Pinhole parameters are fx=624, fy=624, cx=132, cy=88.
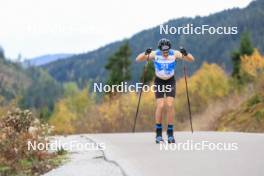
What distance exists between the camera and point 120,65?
77.0m

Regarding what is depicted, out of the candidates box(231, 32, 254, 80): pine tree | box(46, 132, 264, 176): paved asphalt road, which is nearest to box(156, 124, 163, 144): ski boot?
box(46, 132, 264, 176): paved asphalt road

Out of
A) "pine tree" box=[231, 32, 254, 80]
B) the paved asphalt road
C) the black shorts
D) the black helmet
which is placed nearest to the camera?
the paved asphalt road

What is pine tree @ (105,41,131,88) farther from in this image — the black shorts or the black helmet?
the black helmet

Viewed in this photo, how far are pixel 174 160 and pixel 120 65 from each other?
68.0m

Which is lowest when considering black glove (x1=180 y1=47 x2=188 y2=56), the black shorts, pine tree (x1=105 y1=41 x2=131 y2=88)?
the black shorts

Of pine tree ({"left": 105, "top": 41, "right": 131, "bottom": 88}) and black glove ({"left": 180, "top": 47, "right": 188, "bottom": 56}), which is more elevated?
pine tree ({"left": 105, "top": 41, "right": 131, "bottom": 88})

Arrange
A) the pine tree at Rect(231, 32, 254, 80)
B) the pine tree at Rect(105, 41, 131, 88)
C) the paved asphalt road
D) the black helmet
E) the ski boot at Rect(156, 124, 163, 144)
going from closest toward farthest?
the paved asphalt road < the black helmet < the ski boot at Rect(156, 124, 163, 144) < the pine tree at Rect(231, 32, 254, 80) < the pine tree at Rect(105, 41, 131, 88)

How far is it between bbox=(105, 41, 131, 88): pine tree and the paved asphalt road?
62.7 m

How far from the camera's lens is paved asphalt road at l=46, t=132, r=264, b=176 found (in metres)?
7.93

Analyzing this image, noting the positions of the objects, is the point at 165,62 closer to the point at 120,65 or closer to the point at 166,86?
the point at 166,86

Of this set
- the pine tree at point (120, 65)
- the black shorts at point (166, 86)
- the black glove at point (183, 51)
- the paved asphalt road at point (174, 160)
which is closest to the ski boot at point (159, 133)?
the paved asphalt road at point (174, 160)

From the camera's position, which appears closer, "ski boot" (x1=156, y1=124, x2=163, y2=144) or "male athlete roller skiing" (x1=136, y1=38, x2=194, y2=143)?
"male athlete roller skiing" (x1=136, y1=38, x2=194, y2=143)

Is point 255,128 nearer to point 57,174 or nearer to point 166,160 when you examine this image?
point 166,160

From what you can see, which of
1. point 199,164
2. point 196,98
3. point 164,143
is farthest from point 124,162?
point 196,98
